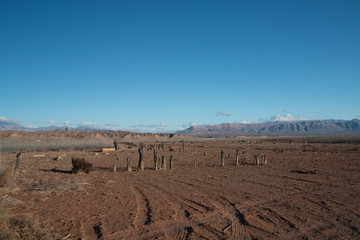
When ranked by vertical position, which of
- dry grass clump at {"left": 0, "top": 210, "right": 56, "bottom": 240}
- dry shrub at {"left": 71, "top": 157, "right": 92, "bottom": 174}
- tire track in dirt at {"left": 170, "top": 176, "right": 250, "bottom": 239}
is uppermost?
dry shrub at {"left": 71, "top": 157, "right": 92, "bottom": 174}

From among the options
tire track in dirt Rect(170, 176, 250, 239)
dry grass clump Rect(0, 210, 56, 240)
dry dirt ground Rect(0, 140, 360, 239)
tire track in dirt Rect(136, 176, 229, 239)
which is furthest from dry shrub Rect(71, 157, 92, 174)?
dry grass clump Rect(0, 210, 56, 240)

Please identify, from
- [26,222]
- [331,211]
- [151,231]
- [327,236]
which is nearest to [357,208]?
[331,211]

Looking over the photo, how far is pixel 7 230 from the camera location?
219 inches

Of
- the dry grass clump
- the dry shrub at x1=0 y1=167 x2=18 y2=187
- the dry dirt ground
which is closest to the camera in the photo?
the dry grass clump

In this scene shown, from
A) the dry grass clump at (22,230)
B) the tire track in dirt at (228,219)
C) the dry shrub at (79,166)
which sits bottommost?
the tire track in dirt at (228,219)

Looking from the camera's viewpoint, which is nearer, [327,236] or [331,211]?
[327,236]

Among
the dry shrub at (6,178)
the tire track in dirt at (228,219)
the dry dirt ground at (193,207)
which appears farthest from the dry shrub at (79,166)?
the tire track in dirt at (228,219)

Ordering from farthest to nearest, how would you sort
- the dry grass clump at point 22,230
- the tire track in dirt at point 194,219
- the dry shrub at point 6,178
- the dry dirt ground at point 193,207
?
the dry shrub at point 6,178
the dry dirt ground at point 193,207
the tire track in dirt at point 194,219
the dry grass clump at point 22,230

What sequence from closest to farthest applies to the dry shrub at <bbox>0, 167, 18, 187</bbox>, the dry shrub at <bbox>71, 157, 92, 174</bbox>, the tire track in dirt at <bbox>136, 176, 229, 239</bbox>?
the tire track in dirt at <bbox>136, 176, 229, 239</bbox> < the dry shrub at <bbox>0, 167, 18, 187</bbox> < the dry shrub at <bbox>71, 157, 92, 174</bbox>

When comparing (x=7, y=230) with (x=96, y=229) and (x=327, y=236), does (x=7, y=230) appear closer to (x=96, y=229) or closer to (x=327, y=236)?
(x=96, y=229)

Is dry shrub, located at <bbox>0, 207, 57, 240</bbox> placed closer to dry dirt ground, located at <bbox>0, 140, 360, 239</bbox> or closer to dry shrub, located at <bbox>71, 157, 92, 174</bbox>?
dry dirt ground, located at <bbox>0, 140, 360, 239</bbox>

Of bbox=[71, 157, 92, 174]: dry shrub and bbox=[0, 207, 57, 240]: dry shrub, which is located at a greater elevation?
bbox=[71, 157, 92, 174]: dry shrub

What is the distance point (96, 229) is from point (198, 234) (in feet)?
8.60

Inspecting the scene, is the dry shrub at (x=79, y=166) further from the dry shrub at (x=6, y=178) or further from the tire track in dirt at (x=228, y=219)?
the tire track in dirt at (x=228, y=219)
